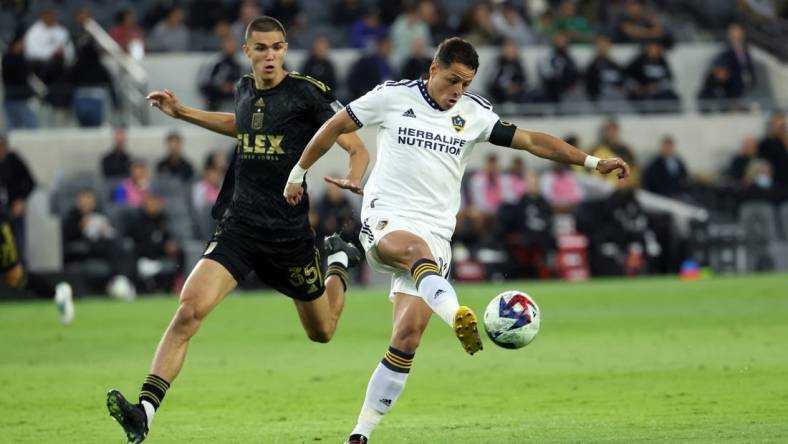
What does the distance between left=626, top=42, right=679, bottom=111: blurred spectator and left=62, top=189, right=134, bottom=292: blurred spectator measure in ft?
35.6

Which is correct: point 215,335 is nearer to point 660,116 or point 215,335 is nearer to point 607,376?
point 607,376

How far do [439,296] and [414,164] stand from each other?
1269 millimetres

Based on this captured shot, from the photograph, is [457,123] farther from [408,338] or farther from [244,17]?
[244,17]

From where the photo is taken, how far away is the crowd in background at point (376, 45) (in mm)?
24938

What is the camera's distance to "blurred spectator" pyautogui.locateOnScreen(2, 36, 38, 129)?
80.6 ft

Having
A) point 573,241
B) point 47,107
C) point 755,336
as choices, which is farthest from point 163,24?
point 755,336

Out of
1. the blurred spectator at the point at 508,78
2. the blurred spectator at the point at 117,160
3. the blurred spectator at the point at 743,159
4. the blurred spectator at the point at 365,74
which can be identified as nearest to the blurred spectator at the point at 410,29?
the blurred spectator at the point at 365,74

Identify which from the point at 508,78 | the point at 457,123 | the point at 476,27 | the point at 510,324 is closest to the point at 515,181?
the point at 508,78

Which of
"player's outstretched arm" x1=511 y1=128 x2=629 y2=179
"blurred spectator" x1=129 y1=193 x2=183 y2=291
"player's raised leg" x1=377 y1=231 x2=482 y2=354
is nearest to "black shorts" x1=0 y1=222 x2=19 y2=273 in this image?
"blurred spectator" x1=129 y1=193 x2=183 y2=291

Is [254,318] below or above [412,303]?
below

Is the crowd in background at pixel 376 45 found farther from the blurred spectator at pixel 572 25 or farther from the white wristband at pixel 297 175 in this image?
the white wristband at pixel 297 175

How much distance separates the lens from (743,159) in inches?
1099

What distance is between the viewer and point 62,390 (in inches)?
503

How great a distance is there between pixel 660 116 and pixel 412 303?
66.7ft
